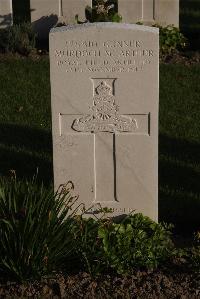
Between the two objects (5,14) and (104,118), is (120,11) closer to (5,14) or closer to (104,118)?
(5,14)

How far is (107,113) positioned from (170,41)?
5.89 meters

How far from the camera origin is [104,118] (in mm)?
5793

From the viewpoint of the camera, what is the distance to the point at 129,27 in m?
5.58

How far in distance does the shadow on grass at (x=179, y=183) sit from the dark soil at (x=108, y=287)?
1.10 meters

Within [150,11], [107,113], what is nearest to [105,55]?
[107,113]

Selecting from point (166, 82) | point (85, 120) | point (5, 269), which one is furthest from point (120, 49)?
point (166, 82)

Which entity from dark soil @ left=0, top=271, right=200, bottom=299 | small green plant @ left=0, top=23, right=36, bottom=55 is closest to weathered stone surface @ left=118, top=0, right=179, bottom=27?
small green plant @ left=0, top=23, right=36, bottom=55

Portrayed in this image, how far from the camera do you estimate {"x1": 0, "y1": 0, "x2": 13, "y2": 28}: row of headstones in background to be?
11.9 metres

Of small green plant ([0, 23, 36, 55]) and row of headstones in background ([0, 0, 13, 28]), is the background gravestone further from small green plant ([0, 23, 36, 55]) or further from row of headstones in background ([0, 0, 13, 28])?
row of headstones in background ([0, 0, 13, 28])

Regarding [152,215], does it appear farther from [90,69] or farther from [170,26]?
[170,26]

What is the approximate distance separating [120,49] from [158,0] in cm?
665

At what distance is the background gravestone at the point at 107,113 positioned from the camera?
5602 mm

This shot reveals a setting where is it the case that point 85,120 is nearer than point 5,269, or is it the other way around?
point 5,269

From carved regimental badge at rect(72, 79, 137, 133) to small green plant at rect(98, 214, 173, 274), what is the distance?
2.29 feet
